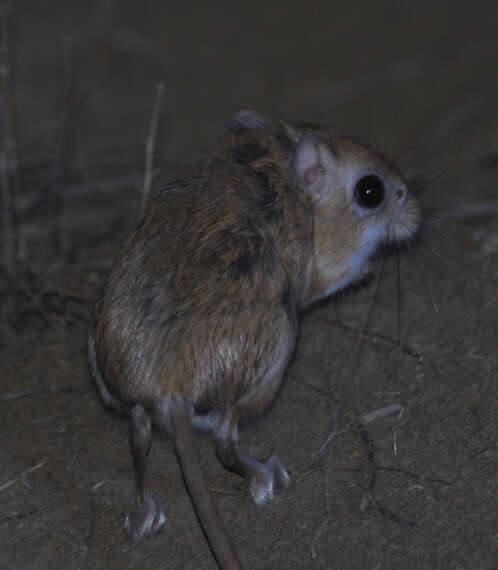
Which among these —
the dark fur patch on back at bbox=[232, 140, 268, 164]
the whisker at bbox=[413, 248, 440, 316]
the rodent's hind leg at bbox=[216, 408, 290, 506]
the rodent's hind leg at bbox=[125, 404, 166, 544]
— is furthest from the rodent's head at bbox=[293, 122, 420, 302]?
the rodent's hind leg at bbox=[125, 404, 166, 544]

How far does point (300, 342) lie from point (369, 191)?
0.64 m

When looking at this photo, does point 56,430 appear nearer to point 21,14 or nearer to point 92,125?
point 92,125

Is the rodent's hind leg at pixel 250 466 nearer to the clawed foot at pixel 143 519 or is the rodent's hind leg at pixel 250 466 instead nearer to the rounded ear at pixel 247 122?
the clawed foot at pixel 143 519

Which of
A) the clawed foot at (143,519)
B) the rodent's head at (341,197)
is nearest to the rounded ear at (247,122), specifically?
the rodent's head at (341,197)

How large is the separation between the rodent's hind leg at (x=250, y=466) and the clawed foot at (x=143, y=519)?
0.86ft

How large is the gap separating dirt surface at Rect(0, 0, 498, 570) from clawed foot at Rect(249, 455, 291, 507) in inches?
1.5

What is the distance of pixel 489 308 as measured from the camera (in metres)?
3.62

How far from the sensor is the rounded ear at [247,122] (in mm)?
3594

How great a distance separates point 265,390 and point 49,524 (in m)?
0.76

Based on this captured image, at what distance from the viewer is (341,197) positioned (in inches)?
137

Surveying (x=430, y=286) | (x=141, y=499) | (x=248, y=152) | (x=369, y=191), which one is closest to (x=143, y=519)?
(x=141, y=499)

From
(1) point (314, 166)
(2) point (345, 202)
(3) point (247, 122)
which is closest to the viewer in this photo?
(1) point (314, 166)

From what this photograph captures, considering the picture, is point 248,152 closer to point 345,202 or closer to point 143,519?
point 345,202

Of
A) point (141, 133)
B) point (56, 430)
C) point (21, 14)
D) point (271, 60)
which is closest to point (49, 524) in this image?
point (56, 430)
